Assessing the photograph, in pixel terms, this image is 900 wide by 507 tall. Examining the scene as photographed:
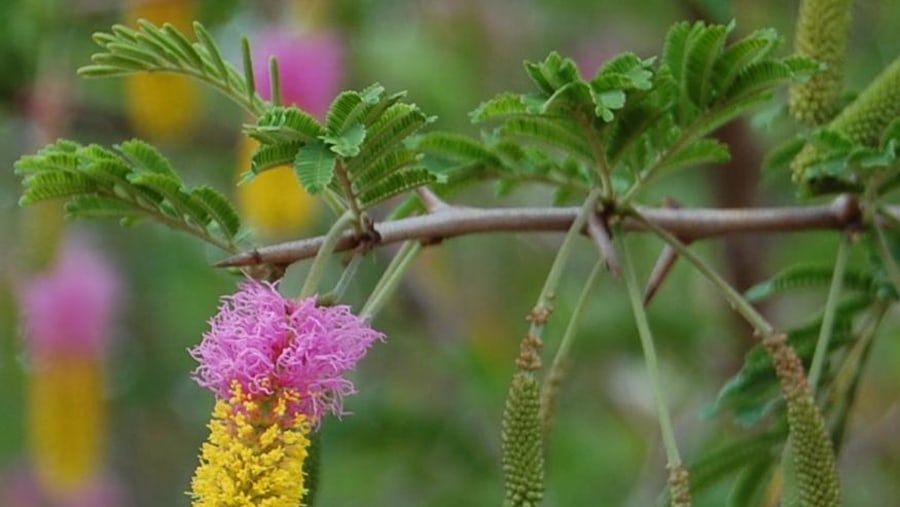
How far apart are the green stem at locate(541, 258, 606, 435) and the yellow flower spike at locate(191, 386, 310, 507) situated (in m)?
0.14

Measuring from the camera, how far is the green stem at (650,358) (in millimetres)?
652

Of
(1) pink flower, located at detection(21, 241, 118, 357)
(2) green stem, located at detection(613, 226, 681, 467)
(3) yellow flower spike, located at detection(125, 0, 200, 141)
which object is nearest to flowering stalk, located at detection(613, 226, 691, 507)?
(2) green stem, located at detection(613, 226, 681, 467)

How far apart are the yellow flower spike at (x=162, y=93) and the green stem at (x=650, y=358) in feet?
3.14

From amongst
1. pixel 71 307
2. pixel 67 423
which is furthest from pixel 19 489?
pixel 67 423

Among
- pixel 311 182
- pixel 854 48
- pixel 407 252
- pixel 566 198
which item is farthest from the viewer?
pixel 854 48

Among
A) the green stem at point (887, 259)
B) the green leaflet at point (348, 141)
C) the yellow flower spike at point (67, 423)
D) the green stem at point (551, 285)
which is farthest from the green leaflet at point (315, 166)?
the yellow flower spike at point (67, 423)

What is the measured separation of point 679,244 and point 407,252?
0.44ft

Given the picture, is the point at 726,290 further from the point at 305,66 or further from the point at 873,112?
the point at 305,66

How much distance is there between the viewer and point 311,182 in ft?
1.97

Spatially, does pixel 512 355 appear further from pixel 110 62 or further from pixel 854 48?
pixel 110 62

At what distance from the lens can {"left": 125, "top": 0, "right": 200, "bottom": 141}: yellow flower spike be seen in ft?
5.15

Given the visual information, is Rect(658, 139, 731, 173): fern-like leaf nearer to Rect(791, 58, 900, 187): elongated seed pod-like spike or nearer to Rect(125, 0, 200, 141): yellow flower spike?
Rect(791, 58, 900, 187): elongated seed pod-like spike

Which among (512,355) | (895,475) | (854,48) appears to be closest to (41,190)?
(512,355)

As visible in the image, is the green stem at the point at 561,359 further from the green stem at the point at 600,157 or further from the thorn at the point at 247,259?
the thorn at the point at 247,259
